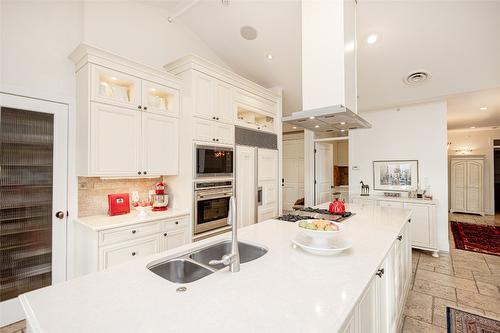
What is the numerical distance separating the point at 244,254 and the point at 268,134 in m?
A: 2.75

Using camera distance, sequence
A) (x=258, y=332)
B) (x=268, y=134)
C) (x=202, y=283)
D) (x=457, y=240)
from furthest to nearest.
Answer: (x=457, y=240)
(x=268, y=134)
(x=202, y=283)
(x=258, y=332)

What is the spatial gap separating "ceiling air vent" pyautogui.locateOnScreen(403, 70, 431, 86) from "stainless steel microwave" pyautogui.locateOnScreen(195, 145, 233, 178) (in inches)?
119

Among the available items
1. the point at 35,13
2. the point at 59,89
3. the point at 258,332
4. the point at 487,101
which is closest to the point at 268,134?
the point at 59,89

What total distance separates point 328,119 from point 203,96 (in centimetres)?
166

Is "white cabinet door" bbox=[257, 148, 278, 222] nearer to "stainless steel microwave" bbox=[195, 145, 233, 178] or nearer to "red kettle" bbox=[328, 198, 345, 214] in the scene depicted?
"stainless steel microwave" bbox=[195, 145, 233, 178]

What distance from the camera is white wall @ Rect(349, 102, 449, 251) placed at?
420 cm

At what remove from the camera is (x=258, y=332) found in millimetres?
784

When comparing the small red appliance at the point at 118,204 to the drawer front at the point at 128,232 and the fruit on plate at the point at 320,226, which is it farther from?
the fruit on plate at the point at 320,226

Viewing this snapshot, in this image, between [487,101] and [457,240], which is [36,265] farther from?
[487,101]

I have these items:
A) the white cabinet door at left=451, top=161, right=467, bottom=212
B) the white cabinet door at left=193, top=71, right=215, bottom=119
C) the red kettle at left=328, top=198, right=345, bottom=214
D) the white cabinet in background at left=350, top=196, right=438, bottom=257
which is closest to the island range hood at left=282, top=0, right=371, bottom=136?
the red kettle at left=328, top=198, right=345, bottom=214

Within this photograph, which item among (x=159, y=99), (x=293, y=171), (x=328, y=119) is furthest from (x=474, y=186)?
(x=159, y=99)

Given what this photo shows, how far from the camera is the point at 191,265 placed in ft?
4.84

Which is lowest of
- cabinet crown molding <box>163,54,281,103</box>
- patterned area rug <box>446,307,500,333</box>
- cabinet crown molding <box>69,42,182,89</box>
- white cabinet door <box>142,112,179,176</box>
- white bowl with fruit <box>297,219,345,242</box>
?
patterned area rug <box>446,307,500,333</box>

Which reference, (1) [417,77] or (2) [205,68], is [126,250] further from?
(1) [417,77]
